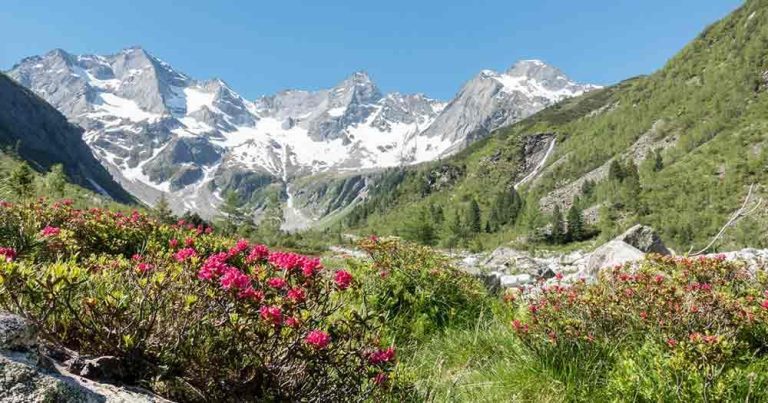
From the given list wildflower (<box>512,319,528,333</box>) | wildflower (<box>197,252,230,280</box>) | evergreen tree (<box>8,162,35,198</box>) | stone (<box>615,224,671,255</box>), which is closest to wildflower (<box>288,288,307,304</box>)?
wildflower (<box>197,252,230,280</box>)

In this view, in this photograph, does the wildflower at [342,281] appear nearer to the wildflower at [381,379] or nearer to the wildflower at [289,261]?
the wildflower at [289,261]

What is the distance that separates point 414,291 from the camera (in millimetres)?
8039

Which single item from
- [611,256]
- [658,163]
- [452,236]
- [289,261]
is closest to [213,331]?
[289,261]

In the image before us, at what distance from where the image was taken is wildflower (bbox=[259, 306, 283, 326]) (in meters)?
2.93

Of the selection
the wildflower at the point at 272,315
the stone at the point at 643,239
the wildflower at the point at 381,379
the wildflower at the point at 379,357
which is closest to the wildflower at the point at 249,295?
the wildflower at the point at 272,315

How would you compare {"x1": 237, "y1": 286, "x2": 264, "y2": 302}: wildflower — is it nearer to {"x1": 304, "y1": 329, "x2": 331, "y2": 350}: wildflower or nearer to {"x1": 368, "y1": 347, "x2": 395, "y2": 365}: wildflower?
{"x1": 304, "y1": 329, "x2": 331, "y2": 350}: wildflower

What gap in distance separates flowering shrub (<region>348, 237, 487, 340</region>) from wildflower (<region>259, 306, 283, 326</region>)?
411 centimetres

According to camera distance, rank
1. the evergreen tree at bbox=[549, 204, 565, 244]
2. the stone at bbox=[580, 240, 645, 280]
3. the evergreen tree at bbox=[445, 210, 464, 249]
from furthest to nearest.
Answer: the evergreen tree at bbox=[445, 210, 464, 249]
the evergreen tree at bbox=[549, 204, 565, 244]
the stone at bbox=[580, 240, 645, 280]

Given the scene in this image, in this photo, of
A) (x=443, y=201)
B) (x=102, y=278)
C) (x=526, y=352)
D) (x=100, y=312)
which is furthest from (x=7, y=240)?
(x=443, y=201)

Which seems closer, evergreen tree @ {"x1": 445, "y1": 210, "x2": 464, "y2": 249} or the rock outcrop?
the rock outcrop

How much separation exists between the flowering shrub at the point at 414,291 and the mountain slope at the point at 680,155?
4207 centimetres

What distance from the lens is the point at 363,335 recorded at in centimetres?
377

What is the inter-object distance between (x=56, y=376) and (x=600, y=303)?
4.84 m

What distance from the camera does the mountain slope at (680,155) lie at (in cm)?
5416
